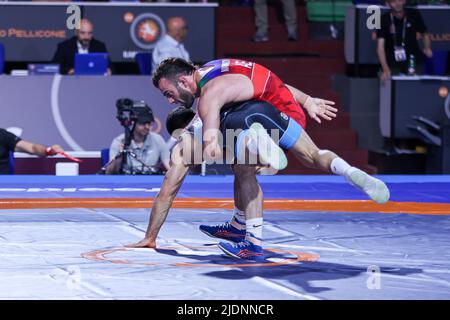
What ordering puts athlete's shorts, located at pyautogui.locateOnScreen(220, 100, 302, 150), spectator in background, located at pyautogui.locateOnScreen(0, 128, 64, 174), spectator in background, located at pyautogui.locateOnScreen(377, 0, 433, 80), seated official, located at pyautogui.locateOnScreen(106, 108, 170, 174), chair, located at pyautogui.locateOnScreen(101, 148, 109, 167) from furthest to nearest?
spectator in background, located at pyautogui.locateOnScreen(377, 0, 433, 80), chair, located at pyautogui.locateOnScreen(101, 148, 109, 167), seated official, located at pyautogui.locateOnScreen(106, 108, 170, 174), spectator in background, located at pyautogui.locateOnScreen(0, 128, 64, 174), athlete's shorts, located at pyautogui.locateOnScreen(220, 100, 302, 150)

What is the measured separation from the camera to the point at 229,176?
9719mm

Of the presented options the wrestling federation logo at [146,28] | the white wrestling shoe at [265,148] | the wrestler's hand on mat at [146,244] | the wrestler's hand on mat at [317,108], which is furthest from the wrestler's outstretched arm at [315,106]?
the wrestling federation logo at [146,28]

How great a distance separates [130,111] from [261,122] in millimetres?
3844

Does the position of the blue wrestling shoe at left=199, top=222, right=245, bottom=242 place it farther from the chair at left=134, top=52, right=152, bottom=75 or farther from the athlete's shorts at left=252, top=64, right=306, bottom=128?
the chair at left=134, top=52, right=152, bottom=75

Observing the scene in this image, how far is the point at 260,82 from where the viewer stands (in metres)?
6.01

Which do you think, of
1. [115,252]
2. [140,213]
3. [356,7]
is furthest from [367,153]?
[115,252]

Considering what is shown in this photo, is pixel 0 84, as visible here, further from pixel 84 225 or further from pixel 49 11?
pixel 84 225

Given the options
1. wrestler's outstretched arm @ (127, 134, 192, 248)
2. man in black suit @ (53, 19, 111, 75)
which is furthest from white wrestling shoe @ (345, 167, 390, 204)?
man in black suit @ (53, 19, 111, 75)

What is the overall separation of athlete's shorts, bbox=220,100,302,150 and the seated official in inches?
145

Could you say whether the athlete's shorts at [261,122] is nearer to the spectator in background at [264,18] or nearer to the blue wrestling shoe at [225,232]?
the blue wrestling shoe at [225,232]

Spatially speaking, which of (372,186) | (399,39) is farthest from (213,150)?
(399,39)

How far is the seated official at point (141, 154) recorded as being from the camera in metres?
9.63

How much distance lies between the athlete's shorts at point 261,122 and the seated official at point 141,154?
12.1 feet

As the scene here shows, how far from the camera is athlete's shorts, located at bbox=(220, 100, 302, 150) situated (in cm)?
590
